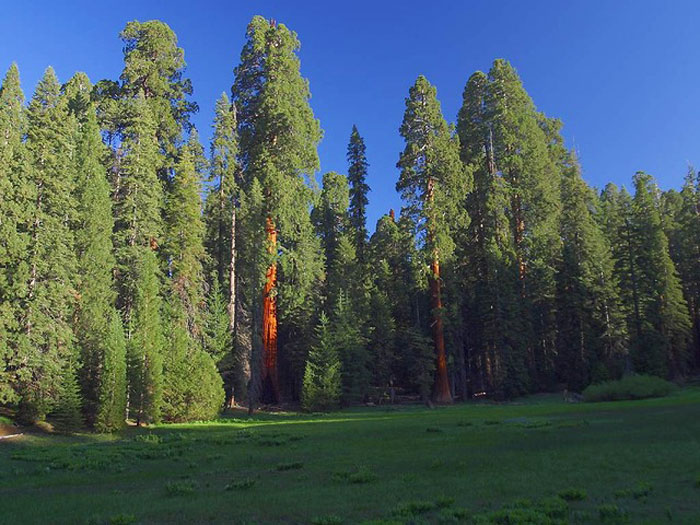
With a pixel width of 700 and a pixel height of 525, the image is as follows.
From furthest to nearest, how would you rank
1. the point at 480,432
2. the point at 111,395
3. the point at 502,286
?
the point at 502,286
the point at 111,395
the point at 480,432

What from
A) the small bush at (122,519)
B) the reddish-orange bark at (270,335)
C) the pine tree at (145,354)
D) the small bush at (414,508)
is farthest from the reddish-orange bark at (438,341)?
the small bush at (122,519)

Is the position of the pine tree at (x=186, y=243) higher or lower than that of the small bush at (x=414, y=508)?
higher

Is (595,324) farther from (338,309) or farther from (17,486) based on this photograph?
(17,486)

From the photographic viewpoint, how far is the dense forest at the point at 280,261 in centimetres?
2723

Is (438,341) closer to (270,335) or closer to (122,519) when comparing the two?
(270,335)

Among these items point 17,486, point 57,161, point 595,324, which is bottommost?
point 17,486

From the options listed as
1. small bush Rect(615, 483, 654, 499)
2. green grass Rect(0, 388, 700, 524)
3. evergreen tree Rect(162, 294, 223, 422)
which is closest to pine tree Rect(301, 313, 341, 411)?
evergreen tree Rect(162, 294, 223, 422)

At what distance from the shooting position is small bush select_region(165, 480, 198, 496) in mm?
10102

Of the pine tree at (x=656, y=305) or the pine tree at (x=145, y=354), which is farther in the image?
the pine tree at (x=656, y=305)

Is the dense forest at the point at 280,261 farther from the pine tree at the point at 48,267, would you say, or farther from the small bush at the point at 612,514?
the small bush at the point at 612,514

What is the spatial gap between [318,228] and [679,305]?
4138 cm

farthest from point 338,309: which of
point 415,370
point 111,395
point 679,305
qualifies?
point 679,305

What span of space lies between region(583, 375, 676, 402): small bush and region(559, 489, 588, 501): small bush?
78.1 feet

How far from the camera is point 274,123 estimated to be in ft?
136
